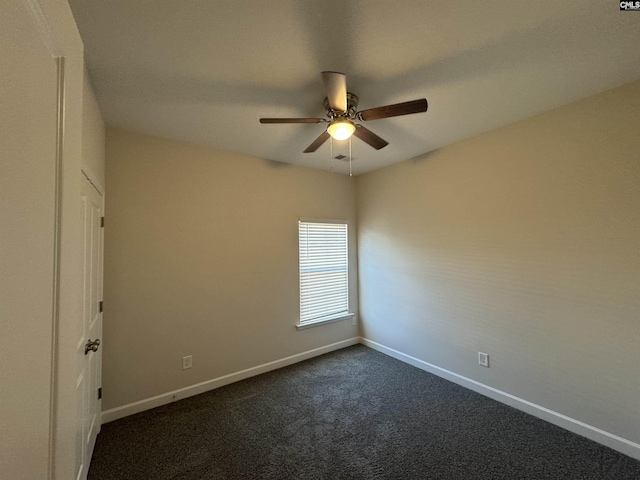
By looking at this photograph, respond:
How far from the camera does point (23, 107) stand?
50cm

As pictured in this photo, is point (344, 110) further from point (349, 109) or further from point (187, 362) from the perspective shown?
point (187, 362)

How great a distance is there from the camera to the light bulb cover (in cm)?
194

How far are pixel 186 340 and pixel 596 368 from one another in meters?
3.57

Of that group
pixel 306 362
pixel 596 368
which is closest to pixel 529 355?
pixel 596 368

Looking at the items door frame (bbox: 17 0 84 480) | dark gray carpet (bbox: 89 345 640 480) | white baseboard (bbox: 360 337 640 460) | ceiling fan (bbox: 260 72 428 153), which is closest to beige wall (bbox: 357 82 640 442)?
white baseboard (bbox: 360 337 640 460)

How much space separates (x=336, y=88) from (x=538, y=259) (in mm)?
2242

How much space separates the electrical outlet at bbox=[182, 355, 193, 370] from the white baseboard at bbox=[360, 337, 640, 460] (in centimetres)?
253

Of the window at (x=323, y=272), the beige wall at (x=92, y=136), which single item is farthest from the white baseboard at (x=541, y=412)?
the beige wall at (x=92, y=136)

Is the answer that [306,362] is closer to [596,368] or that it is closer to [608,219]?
[596,368]

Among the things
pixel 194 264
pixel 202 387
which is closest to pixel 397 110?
pixel 194 264

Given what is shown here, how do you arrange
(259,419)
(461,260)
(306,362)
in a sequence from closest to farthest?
(259,419)
(461,260)
(306,362)

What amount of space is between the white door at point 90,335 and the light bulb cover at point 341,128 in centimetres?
163

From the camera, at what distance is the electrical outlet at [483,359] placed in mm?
2725

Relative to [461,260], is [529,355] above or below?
below
